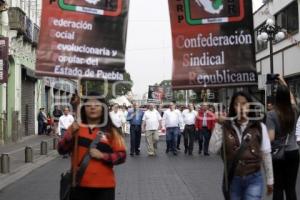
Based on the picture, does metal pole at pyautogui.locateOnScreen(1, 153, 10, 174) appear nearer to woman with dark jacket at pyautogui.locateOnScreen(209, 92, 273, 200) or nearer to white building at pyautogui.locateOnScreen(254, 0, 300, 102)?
woman with dark jacket at pyautogui.locateOnScreen(209, 92, 273, 200)

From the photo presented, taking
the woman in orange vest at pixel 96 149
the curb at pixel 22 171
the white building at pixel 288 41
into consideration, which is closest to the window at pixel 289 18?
the white building at pixel 288 41

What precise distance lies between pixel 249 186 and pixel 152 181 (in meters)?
6.54

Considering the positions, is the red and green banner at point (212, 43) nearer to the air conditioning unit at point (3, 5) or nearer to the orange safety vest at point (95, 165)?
the orange safety vest at point (95, 165)

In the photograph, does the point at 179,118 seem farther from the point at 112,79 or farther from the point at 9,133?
the point at 112,79

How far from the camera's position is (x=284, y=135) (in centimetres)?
A: 766

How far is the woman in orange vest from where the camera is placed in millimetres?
5816

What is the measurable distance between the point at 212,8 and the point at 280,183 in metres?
2.39

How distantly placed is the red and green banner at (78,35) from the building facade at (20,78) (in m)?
18.7

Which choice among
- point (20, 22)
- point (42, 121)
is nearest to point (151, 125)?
point (20, 22)

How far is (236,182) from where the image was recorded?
20.7 feet

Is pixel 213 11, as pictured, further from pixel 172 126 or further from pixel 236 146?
pixel 172 126

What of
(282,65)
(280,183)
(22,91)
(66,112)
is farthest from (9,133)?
(280,183)

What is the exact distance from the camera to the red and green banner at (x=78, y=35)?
22.1 feet

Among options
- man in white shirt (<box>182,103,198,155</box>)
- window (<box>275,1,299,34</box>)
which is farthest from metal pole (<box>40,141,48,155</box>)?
window (<box>275,1,299,34</box>)
